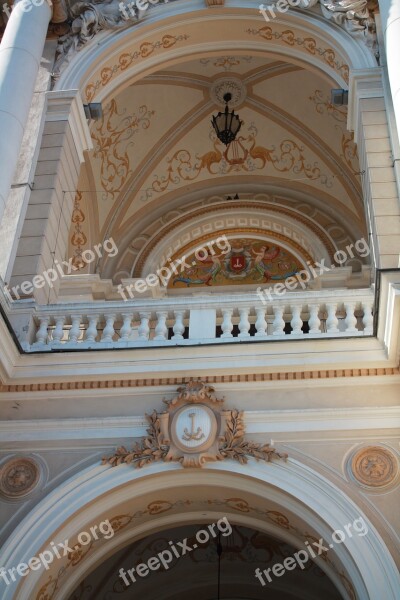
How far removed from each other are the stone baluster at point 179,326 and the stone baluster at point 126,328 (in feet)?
1.40

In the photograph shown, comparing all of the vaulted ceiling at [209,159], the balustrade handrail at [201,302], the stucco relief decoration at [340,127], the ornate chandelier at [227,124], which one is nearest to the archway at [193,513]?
the balustrade handrail at [201,302]

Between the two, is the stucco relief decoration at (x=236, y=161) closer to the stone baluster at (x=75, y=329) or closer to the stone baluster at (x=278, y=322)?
the stone baluster at (x=75, y=329)

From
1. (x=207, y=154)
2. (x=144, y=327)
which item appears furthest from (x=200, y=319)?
(x=207, y=154)

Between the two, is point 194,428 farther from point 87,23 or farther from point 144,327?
point 87,23

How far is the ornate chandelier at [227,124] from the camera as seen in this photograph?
42.0 ft

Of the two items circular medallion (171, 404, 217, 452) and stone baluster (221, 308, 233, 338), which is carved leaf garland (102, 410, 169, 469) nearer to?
circular medallion (171, 404, 217, 452)

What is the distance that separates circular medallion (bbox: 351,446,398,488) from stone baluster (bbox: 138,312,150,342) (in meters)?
2.20

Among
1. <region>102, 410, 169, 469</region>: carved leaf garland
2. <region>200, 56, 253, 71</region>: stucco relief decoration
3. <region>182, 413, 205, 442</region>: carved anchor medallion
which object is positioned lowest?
<region>102, 410, 169, 469</region>: carved leaf garland

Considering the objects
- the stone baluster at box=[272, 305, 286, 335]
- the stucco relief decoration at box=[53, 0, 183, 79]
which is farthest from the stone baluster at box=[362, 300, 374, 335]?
the stucco relief decoration at box=[53, 0, 183, 79]

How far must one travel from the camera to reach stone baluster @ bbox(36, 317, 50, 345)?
860 cm

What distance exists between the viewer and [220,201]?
46.8 ft

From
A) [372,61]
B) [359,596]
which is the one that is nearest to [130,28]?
[372,61]

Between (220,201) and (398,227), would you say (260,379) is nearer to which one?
(398,227)

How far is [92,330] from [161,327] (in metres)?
0.65
